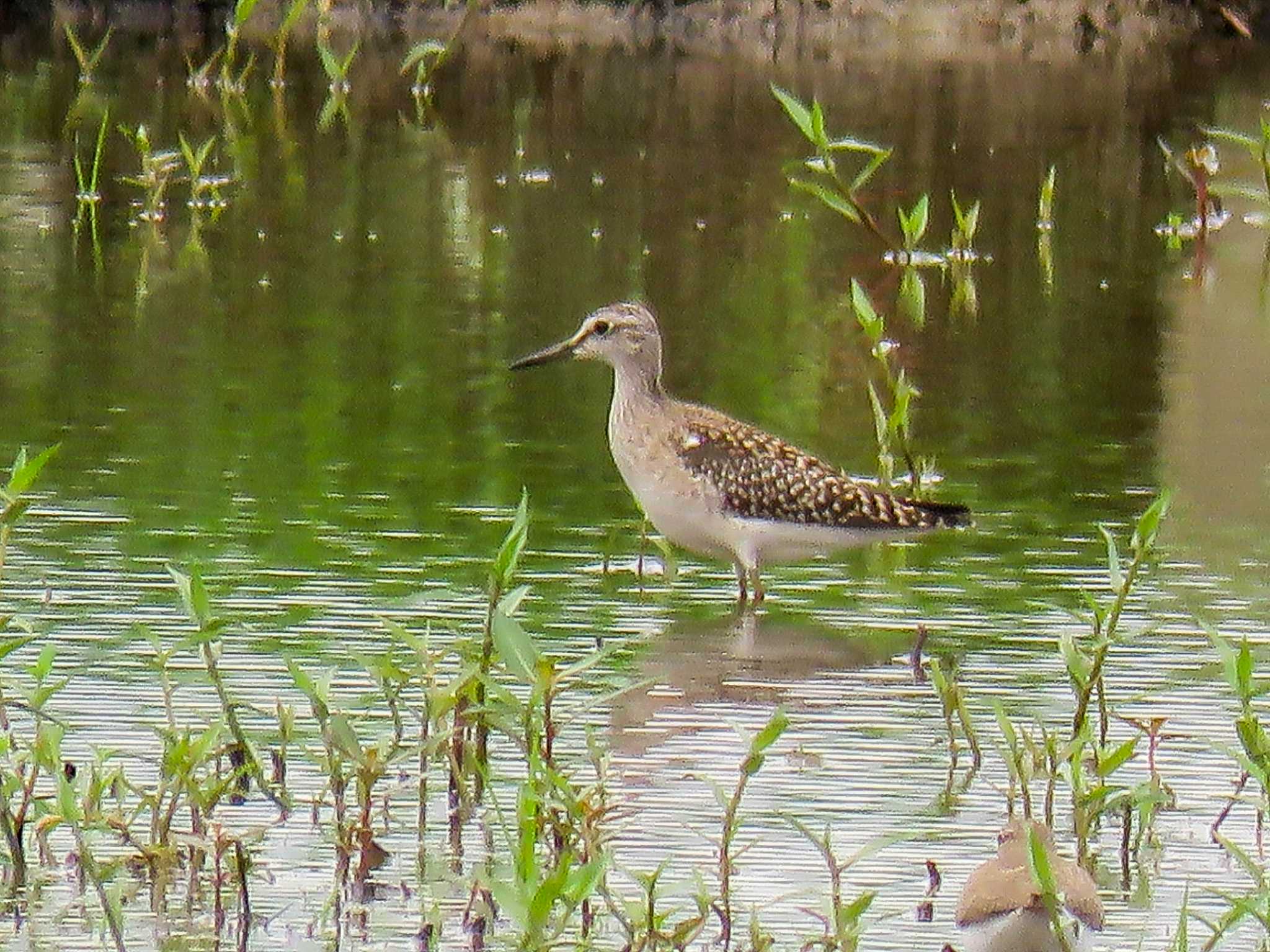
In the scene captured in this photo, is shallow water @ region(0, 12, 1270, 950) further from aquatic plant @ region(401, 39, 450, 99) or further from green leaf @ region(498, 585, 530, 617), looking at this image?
aquatic plant @ region(401, 39, 450, 99)

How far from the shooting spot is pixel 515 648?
523 centimetres

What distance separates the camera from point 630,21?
27.1 m

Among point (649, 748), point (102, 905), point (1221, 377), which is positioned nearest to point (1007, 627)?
point (649, 748)

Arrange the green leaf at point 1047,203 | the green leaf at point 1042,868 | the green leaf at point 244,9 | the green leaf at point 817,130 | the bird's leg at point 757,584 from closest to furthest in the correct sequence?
the green leaf at point 1042,868 → the bird's leg at point 757,584 → the green leaf at point 817,130 → the green leaf at point 1047,203 → the green leaf at point 244,9

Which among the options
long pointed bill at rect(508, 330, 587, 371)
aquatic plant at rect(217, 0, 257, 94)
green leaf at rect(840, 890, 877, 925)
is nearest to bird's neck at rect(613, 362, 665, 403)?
long pointed bill at rect(508, 330, 587, 371)

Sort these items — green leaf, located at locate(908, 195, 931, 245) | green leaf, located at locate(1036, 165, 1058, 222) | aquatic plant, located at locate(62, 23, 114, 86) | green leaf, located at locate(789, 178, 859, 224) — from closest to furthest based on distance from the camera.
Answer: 1. green leaf, located at locate(789, 178, 859, 224)
2. green leaf, located at locate(908, 195, 931, 245)
3. green leaf, located at locate(1036, 165, 1058, 222)
4. aquatic plant, located at locate(62, 23, 114, 86)

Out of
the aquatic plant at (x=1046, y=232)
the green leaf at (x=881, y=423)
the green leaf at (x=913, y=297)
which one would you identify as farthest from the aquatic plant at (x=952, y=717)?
the aquatic plant at (x=1046, y=232)

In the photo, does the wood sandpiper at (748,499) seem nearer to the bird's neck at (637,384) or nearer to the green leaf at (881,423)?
the bird's neck at (637,384)

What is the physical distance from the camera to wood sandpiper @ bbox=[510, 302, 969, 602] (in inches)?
323

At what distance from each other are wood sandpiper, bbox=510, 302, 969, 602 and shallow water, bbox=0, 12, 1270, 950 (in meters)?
0.15

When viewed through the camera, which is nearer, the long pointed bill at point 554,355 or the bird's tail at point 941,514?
the bird's tail at point 941,514

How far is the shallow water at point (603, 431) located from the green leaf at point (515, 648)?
447 mm

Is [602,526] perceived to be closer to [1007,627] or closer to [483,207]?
[1007,627]

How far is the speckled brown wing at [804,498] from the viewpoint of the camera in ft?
26.9
